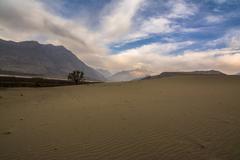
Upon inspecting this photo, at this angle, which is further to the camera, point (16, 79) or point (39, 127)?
point (16, 79)

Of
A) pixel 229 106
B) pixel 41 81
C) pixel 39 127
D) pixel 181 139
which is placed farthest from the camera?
pixel 41 81

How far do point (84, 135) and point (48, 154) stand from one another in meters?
1.28

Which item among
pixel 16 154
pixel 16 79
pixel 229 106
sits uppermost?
pixel 16 79

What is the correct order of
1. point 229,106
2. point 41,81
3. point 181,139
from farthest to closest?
point 41,81 < point 229,106 < point 181,139

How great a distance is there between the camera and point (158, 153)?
424 cm

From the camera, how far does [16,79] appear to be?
72.4ft

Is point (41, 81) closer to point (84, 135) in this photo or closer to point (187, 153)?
point (84, 135)

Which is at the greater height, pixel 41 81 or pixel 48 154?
pixel 41 81

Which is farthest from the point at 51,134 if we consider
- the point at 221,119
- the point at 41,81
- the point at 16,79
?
the point at 41,81

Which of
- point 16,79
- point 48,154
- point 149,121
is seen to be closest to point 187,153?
point 149,121

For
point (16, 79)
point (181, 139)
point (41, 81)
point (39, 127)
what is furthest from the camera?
point (41, 81)

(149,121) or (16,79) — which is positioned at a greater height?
(16,79)

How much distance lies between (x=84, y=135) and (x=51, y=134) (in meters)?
0.98

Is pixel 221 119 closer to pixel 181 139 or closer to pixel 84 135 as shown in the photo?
pixel 181 139
